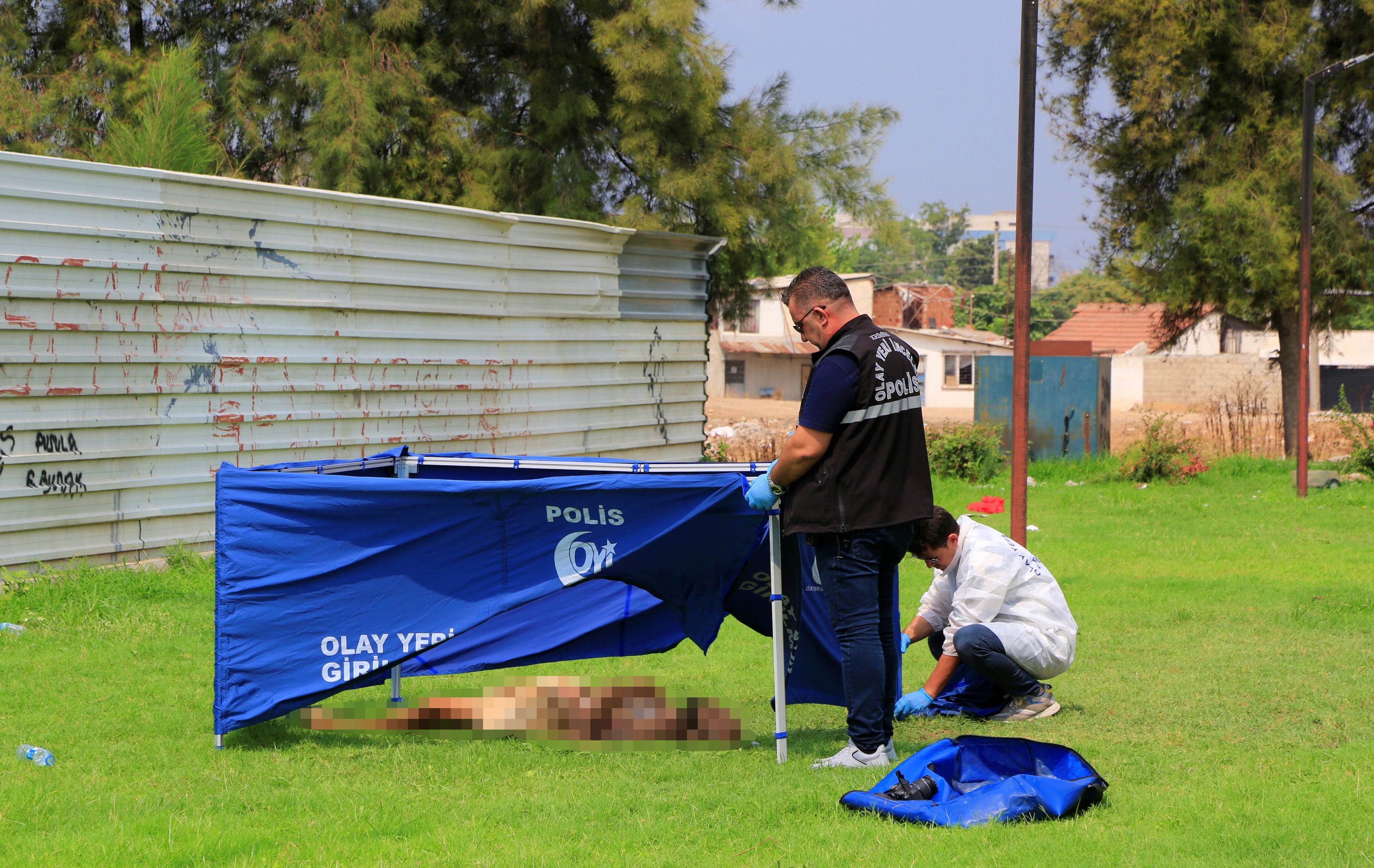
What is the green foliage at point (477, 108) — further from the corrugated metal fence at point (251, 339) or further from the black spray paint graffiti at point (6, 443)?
the black spray paint graffiti at point (6, 443)

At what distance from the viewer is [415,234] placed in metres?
9.59

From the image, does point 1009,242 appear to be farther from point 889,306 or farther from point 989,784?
point 989,784

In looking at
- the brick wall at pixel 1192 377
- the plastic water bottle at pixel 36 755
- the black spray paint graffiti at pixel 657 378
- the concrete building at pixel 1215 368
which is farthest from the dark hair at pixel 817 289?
the brick wall at pixel 1192 377

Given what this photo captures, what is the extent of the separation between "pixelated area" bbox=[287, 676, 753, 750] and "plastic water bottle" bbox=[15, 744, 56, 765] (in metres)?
0.92

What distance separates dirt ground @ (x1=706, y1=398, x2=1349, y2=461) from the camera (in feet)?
61.7

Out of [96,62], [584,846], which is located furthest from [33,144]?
[584,846]

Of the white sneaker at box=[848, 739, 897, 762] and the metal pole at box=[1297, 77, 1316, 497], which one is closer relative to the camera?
the white sneaker at box=[848, 739, 897, 762]

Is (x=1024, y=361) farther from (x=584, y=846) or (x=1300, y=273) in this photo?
(x=1300, y=273)

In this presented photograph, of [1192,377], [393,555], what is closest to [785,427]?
[393,555]

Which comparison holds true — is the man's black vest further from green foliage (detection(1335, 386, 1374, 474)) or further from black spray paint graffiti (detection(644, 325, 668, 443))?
green foliage (detection(1335, 386, 1374, 474))

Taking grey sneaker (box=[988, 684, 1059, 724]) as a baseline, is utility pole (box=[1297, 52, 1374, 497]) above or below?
above

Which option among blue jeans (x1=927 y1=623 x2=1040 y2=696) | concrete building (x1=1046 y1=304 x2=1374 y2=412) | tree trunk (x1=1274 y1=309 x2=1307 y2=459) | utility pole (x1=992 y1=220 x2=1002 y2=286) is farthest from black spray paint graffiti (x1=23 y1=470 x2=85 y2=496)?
utility pole (x1=992 y1=220 x2=1002 y2=286)

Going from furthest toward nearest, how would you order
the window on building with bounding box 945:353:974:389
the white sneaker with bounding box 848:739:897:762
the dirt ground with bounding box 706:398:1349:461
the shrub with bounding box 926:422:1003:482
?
the window on building with bounding box 945:353:974:389 < the dirt ground with bounding box 706:398:1349:461 < the shrub with bounding box 926:422:1003:482 < the white sneaker with bounding box 848:739:897:762

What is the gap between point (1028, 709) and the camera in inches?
211
